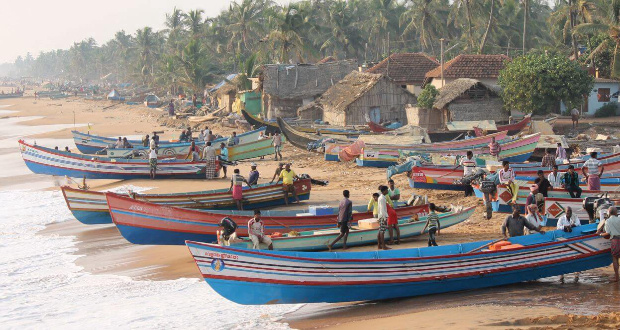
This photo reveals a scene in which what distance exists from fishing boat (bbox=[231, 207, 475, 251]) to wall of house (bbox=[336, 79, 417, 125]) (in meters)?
19.5

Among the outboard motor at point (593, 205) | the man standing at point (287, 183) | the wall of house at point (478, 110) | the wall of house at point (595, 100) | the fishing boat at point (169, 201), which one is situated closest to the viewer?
the outboard motor at point (593, 205)

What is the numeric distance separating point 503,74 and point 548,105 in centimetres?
224

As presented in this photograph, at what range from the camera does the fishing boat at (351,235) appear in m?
13.1

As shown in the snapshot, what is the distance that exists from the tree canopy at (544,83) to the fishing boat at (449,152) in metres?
5.85

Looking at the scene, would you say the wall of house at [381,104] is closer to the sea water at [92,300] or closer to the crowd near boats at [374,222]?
the crowd near boats at [374,222]

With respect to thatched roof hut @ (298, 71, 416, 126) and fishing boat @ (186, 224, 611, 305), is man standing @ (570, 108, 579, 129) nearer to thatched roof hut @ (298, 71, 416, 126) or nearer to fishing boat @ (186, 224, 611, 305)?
thatched roof hut @ (298, 71, 416, 126)

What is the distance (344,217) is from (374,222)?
108 centimetres

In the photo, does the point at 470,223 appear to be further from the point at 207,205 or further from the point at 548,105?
the point at 548,105

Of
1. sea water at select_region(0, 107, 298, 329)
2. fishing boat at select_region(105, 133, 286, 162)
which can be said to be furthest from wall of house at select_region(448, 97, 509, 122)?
sea water at select_region(0, 107, 298, 329)

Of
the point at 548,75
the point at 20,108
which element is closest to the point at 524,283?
the point at 548,75

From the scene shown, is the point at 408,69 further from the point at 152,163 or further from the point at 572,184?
the point at 572,184

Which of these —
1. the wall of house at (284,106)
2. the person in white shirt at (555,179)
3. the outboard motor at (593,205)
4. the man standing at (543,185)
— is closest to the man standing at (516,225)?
the outboard motor at (593,205)

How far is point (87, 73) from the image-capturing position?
163 metres

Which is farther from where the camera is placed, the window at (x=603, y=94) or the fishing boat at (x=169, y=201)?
the window at (x=603, y=94)
